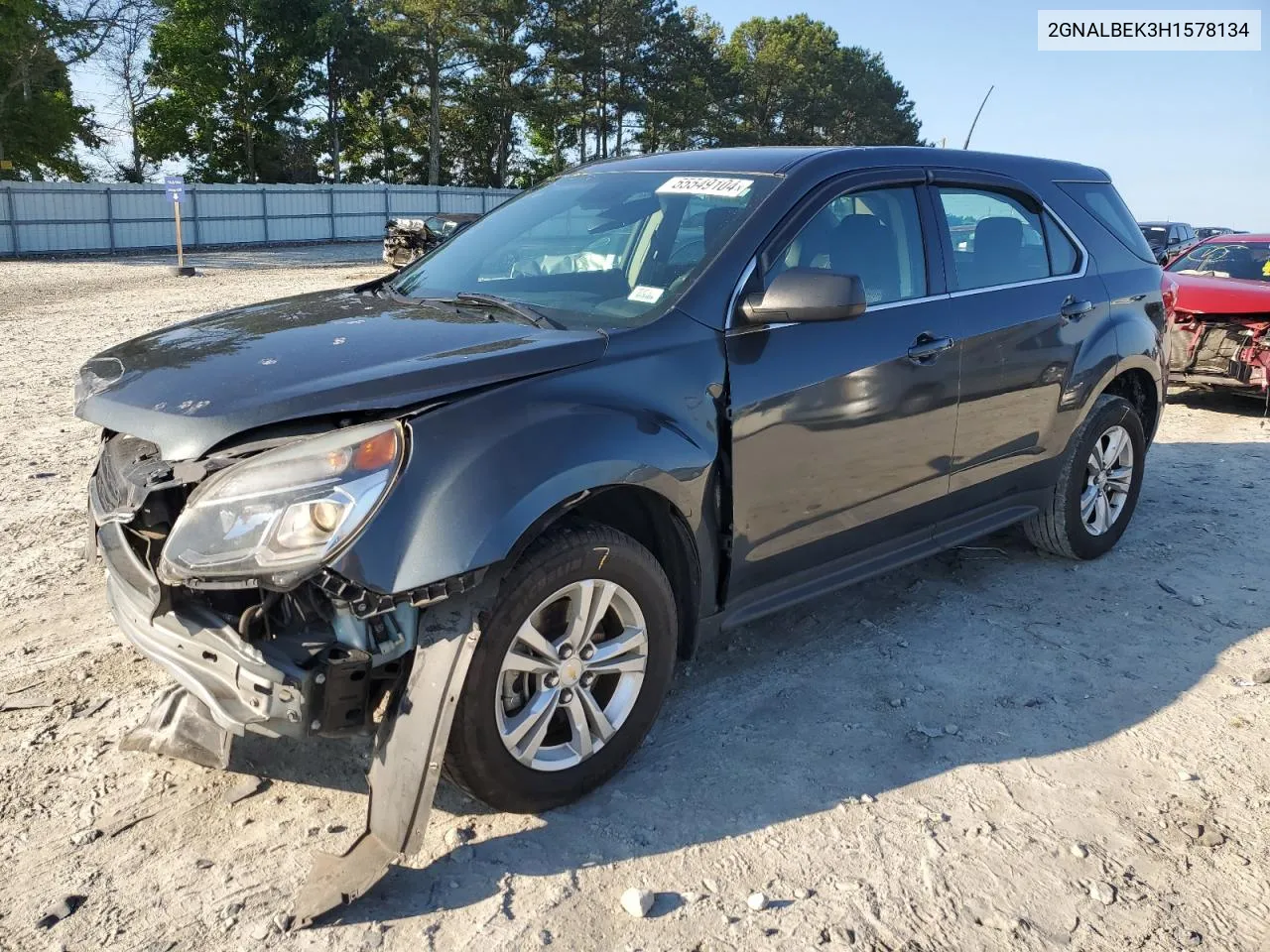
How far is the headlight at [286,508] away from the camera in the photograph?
2.52 metres

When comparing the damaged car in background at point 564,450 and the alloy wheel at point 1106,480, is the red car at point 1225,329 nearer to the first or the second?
the alloy wheel at point 1106,480

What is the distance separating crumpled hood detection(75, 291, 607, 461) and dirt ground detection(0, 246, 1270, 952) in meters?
1.12

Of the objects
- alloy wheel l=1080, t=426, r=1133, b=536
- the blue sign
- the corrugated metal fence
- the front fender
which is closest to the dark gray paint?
the front fender

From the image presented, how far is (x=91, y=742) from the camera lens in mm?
3373

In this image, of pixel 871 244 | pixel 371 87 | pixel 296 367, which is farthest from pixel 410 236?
pixel 371 87

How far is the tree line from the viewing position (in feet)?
119

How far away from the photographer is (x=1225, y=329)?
30.2 feet

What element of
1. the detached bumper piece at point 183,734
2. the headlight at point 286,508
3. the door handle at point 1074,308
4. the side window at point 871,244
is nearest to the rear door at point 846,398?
the side window at point 871,244

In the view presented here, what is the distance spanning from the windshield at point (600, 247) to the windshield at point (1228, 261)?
7.97 metres

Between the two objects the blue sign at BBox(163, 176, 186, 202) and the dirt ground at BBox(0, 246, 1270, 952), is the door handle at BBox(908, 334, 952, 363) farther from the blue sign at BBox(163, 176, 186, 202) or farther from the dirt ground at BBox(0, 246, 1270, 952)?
the blue sign at BBox(163, 176, 186, 202)

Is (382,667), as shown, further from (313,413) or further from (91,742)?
(91,742)

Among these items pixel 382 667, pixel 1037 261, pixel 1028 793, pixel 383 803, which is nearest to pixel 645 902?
pixel 383 803

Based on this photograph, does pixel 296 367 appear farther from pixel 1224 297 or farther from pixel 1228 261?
pixel 1228 261

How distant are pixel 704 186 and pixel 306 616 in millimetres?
2160
